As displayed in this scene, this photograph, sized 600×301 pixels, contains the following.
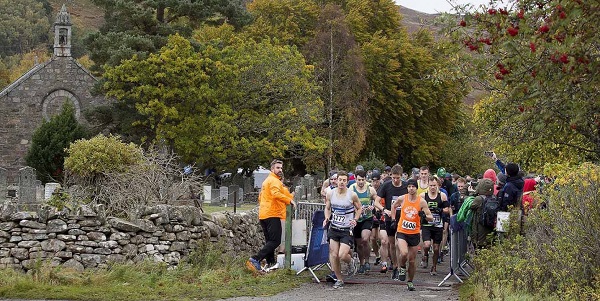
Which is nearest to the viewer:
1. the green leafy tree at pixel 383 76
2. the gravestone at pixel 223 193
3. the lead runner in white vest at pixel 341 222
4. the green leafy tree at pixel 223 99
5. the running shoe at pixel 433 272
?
the lead runner in white vest at pixel 341 222

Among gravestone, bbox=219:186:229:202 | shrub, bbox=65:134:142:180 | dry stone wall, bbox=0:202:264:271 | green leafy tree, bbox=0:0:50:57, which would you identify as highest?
green leafy tree, bbox=0:0:50:57

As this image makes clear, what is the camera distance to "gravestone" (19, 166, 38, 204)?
27559 mm

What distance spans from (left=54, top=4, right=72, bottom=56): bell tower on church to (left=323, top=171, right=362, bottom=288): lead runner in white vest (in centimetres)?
3734

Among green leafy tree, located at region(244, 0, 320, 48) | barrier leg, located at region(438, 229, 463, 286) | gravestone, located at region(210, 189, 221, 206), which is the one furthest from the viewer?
green leafy tree, located at region(244, 0, 320, 48)

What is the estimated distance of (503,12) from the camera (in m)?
9.77

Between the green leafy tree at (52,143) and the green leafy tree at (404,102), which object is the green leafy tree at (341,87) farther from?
the green leafy tree at (52,143)

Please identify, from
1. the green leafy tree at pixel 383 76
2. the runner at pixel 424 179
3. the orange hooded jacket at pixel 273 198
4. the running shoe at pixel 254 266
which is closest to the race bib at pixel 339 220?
the orange hooded jacket at pixel 273 198

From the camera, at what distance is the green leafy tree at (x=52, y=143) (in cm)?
4309

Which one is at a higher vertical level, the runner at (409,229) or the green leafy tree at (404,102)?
the green leafy tree at (404,102)

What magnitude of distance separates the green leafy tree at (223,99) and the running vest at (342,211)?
26.4 m

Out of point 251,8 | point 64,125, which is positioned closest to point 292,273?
point 64,125

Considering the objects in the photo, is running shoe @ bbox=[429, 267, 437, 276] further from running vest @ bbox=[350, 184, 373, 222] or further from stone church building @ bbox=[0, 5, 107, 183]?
stone church building @ bbox=[0, 5, 107, 183]

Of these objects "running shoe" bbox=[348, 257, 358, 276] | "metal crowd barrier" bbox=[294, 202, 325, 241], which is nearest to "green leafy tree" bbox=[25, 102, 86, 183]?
"metal crowd barrier" bbox=[294, 202, 325, 241]

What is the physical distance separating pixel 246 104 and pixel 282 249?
26506 mm
